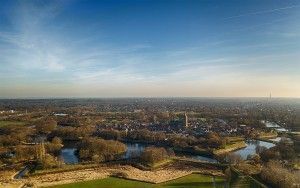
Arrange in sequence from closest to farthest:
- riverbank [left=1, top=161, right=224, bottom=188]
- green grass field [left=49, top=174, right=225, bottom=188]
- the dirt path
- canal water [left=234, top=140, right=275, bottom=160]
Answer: green grass field [left=49, top=174, right=225, bottom=188] → the dirt path → riverbank [left=1, top=161, right=224, bottom=188] → canal water [left=234, top=140, right=275, bottom=160]

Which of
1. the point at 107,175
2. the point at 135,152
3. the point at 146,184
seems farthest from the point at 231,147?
the point at 146,184

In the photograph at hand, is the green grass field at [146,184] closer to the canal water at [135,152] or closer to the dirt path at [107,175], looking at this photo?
the dirt path at [107,175]

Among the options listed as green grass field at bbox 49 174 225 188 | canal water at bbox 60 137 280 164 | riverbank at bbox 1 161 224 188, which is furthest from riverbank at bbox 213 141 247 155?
green grass field at bbox 49 174 225 188

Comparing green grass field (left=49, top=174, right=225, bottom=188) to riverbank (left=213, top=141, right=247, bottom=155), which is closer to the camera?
green grass field (left=49, top=174, right=225, bottom=188)

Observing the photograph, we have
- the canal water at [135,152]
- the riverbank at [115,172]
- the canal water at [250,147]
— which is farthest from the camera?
the canal water at [250,147]

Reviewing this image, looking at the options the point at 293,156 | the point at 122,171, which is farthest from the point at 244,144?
the point at 122,171

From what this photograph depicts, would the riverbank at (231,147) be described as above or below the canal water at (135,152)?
above

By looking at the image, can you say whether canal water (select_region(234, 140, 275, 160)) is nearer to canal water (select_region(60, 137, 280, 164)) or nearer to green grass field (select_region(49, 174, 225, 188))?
canal water (select_region(60, 137, 280, 164))

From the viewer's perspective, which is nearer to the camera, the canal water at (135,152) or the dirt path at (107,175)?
the dirt path at (107,175)

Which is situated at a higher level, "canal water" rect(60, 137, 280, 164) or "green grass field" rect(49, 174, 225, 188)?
"green grass field" rect(49, 174, 225, 188)

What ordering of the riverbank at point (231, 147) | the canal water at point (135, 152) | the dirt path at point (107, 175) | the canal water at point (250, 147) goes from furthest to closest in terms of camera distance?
1. the canal water at point (250, 147)
2. the riverbank at point (231, 147)
3. the canal water at point (135, 152)
4. the dirt path at point (107, 175)

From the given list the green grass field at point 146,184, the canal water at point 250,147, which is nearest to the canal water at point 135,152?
the canal water at point 250,147

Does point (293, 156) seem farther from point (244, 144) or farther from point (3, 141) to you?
point (3, 141)
